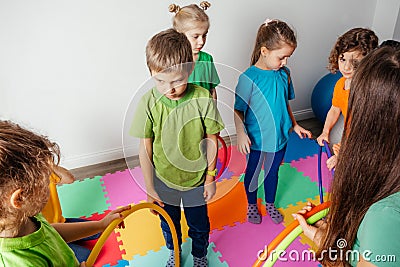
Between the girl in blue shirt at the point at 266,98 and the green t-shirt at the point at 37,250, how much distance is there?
3.22ft

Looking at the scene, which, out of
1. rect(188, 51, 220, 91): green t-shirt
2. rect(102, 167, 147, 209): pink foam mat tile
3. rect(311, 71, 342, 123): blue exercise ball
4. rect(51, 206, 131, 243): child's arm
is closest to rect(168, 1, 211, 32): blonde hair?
rect(188, 51, 220, 91): green t-shirt

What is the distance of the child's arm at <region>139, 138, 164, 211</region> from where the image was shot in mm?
1460

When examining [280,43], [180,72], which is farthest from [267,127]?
[180,72]

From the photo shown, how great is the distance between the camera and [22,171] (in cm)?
84

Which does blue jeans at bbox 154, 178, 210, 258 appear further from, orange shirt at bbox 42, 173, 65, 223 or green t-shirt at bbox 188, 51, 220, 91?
orange shirt at bbox 42, 173, 65, 223

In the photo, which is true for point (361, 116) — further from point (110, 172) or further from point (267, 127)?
point (110, 172)

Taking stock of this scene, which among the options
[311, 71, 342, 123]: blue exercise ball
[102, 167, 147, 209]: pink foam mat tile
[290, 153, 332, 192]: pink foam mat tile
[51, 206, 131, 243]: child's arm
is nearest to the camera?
[51, 206, 131, 243]: child's arm

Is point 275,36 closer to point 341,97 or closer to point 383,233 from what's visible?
point 341,97

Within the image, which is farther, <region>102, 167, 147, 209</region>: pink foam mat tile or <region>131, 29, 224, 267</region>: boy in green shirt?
<region>102, 167, 147, 209</region>: pink foam mat tile

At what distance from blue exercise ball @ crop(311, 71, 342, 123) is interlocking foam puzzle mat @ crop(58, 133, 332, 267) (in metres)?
0.48

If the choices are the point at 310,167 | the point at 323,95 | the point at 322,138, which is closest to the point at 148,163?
the point at 322,138

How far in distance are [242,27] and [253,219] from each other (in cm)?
126

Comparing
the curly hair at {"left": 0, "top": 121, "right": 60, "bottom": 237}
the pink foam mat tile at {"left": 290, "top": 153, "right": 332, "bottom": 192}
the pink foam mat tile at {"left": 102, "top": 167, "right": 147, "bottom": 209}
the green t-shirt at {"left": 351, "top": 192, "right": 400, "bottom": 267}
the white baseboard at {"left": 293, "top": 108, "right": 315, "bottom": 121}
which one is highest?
the curly hair at {"left": 0, "top": 121, "right": 60, "bottom": 237}

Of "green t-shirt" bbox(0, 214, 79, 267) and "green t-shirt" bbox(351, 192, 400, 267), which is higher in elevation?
"green t-shirt" bbox(351, 192, 400, 267)
